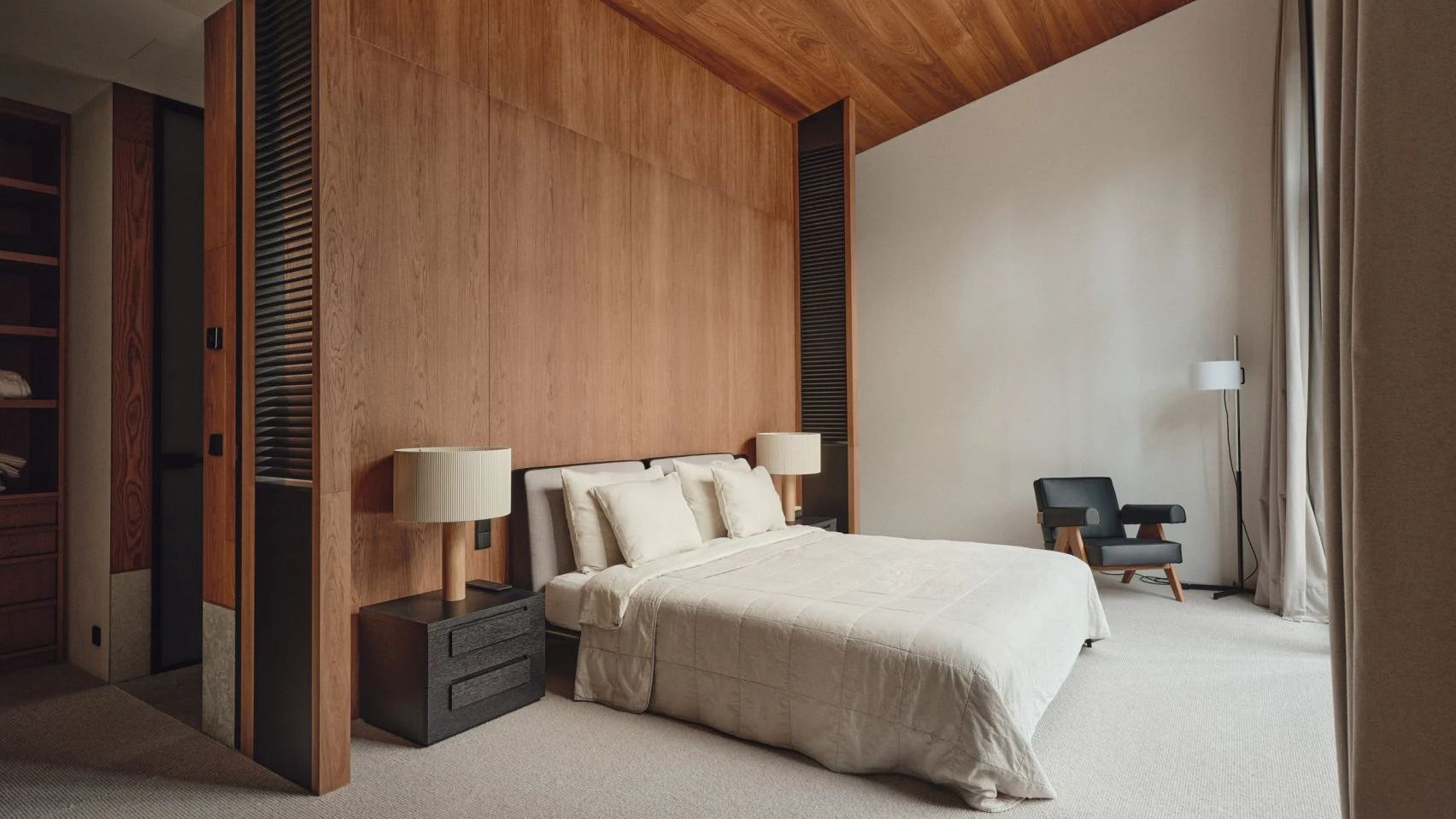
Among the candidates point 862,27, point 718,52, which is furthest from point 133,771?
point 862,27

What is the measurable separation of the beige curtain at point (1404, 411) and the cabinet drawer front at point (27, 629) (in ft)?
16.9

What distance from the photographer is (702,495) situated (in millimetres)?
4371

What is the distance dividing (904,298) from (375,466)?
4823mm

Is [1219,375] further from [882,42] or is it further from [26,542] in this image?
[26,542]

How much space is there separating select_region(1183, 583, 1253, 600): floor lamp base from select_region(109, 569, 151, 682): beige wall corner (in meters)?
6.11

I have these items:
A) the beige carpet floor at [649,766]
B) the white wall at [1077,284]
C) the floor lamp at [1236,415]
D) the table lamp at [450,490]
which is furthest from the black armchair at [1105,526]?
the table lamp at [450,490]

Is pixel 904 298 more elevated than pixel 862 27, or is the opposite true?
pixel 862 27

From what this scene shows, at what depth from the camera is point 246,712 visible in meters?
2.81

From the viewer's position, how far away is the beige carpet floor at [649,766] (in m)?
A: 2.42

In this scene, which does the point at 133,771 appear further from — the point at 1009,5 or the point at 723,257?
the point at 1009,5

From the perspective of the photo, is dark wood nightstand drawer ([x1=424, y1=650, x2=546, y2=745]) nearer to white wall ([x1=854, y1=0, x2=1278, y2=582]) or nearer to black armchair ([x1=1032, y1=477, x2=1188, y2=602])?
black armchair ([x1=1032, y1=477, x2=1188, y2=602])

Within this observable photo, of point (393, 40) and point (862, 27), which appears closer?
point (393, 40)

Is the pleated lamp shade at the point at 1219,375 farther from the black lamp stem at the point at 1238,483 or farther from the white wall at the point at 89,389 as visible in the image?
the white wall at the point at 89,389

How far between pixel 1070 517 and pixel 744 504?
211cm
